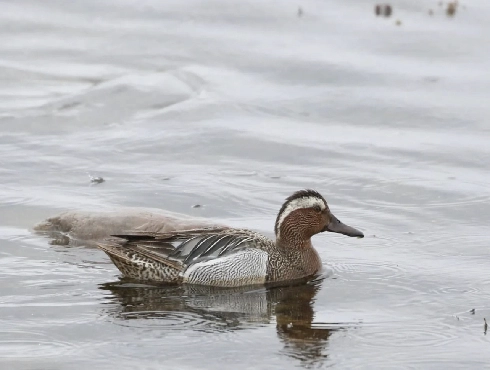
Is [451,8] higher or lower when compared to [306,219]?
higher

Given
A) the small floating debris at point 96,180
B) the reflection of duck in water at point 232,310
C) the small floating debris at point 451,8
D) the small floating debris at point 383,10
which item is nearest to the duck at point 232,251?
the reflection of duck in water at point 232,310

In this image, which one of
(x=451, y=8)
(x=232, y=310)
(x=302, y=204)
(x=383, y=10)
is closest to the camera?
(x=232, y=310)

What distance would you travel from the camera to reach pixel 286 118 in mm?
16094

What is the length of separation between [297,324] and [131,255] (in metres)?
1.88

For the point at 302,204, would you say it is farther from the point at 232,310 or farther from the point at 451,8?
the point at 451,8

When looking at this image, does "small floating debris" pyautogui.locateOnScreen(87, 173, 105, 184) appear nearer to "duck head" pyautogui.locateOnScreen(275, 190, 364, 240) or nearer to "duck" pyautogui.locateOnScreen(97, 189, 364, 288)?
"duck" pyautogui.locateOnScreen(97, 189, 364, 288)

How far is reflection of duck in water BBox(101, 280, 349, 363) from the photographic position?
377 inches

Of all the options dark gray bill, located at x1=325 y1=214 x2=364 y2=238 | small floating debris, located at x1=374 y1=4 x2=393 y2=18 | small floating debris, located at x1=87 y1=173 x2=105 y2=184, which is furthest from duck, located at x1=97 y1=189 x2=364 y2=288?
small floating debris, located at x1=374 y1=4 x2=393 y2=18

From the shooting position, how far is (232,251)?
11.2 metres

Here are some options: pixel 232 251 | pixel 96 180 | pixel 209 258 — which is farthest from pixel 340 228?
pixel 96 180

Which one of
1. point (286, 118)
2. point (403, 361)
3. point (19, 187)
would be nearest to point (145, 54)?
point (286, 118)

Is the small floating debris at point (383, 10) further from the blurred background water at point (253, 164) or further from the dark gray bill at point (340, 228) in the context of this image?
the dark gray bill at point (340, 228)

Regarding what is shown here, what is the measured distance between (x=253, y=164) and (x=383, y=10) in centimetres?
737

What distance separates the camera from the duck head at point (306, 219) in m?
11.5
